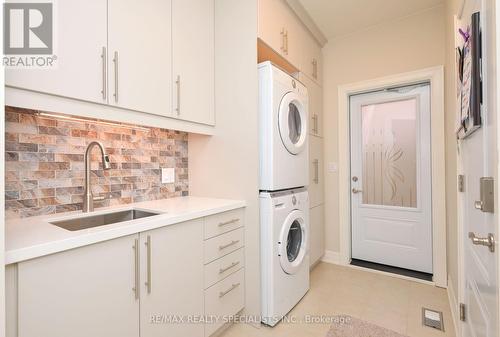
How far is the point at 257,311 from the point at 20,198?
1.59 m

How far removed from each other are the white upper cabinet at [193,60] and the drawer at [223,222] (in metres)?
0.71

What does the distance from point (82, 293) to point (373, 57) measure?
3.17 meters

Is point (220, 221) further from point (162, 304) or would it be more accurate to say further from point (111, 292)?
point (111, 292)

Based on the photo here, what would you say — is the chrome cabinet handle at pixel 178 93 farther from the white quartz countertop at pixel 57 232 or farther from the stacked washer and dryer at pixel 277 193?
the white quartz countertop at pixel 57 232

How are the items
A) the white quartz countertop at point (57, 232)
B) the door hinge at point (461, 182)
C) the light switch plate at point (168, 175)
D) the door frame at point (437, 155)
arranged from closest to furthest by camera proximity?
the white quartz countertop at point (57, 232) < the door hinge at point (461, 182) < the light switch plate at point (168, 175) < the door frame at point (437, 155)

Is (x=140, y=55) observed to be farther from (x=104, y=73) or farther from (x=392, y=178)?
(x=392, y=178)

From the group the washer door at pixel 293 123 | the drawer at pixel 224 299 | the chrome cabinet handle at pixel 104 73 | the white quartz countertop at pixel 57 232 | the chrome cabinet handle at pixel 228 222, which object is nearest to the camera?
the white quartz countertop at pixel 57 232

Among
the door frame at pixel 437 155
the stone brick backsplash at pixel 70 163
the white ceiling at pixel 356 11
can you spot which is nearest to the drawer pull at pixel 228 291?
the stone brick backsplash at pixel 70 163

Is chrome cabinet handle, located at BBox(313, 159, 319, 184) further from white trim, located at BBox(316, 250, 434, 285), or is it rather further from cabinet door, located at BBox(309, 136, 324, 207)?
white trim, located at BBox(316, 250, 434, 285)

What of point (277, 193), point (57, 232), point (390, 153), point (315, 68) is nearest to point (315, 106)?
point (315, 68)

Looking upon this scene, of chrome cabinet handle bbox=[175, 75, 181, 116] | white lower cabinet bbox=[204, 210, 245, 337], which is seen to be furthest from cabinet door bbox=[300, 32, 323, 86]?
white lower cabinet bbox=[204, 210, 245, 337]

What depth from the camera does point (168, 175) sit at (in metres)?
2.04

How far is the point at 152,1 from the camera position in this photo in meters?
1.49

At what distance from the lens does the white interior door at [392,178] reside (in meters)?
2.54
